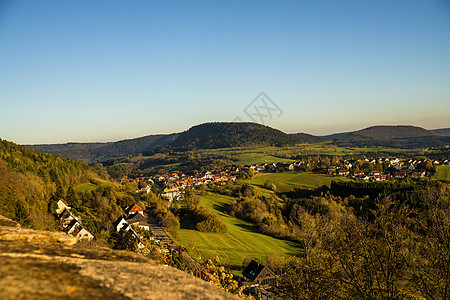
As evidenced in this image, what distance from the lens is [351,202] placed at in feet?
204

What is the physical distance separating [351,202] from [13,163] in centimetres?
7607

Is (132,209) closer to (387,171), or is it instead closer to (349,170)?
(349,170)

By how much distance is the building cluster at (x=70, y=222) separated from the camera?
32766 mm

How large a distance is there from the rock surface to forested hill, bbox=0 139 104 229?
81.3 ft

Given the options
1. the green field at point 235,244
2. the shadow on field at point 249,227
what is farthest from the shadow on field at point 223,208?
the green field at point 235,244

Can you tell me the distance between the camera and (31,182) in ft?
138

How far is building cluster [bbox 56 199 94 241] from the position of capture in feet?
107

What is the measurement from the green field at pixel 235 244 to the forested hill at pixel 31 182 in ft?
66.0

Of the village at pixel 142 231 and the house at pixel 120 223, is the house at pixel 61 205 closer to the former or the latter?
the village at pixel 142 231

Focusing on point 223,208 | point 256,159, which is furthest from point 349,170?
point 256,159

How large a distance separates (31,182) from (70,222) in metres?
11.4

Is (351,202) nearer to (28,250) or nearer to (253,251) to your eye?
(253,251)

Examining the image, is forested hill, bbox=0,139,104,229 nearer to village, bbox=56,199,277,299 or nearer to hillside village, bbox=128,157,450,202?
village, bbox=56,199,277,299

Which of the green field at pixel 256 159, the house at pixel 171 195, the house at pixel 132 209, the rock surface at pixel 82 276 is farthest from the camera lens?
the green field at pixel 256 159
